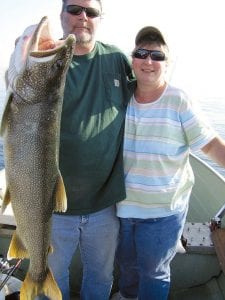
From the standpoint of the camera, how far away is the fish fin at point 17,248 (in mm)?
3141

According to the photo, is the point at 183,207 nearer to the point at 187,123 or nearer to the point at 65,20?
the point at 187,123

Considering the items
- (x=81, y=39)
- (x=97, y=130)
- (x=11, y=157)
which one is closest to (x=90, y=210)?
(x=97, y=130)

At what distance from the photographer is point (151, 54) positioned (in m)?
3.45

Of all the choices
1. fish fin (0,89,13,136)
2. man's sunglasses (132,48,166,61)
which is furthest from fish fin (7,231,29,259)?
man's sunglasses (132,48,166,61)

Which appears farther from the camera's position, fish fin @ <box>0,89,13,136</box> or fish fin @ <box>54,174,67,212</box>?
fish fin @ <box>54,174,67,212</box>

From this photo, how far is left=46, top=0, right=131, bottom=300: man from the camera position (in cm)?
332

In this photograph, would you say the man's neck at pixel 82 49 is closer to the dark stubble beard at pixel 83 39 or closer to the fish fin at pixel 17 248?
the dark stubble beard at pixel 83 39

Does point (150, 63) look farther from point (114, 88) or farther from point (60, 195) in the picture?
point (60, 195)

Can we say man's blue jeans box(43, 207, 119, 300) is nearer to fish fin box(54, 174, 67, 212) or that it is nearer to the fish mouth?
fish fin box(54, 174, 67, 212)

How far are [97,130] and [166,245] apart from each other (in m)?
1.21

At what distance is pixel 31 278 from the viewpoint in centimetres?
320

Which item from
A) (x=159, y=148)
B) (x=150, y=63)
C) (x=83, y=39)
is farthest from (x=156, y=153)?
(x=83, y=39)

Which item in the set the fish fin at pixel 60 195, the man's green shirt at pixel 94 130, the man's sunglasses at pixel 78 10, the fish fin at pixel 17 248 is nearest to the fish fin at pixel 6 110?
the fish fin at pixel 60 195

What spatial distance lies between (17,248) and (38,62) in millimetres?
1408
